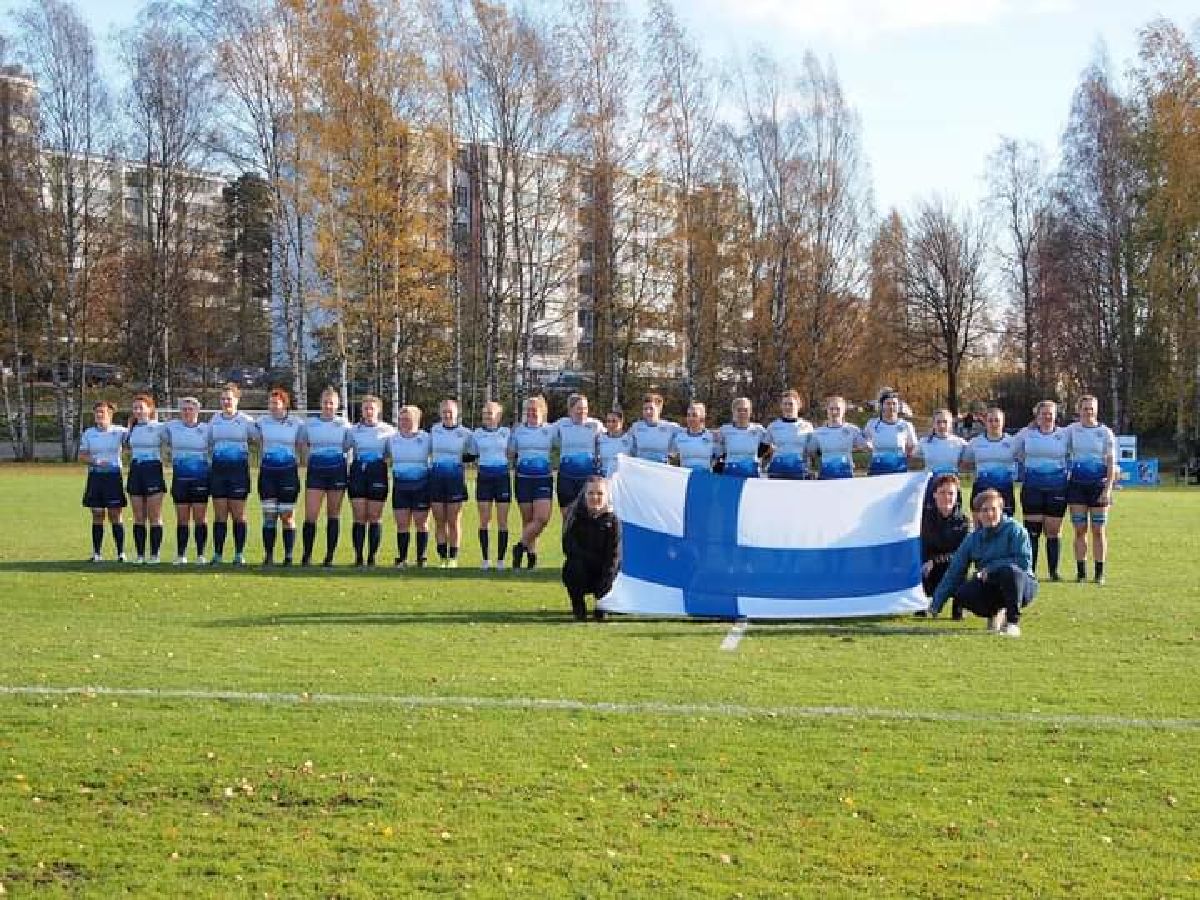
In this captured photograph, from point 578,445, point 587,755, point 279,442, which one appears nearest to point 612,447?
point 578,445

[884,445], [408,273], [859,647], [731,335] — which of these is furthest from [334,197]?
[859,647]

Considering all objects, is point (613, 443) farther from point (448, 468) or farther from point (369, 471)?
point (369, 471)

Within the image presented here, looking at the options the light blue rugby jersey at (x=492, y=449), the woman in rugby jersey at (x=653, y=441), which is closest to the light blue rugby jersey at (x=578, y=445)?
the woman in rugby jersey at (x=653, y=441)

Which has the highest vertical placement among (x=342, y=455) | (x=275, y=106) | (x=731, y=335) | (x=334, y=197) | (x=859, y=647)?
(x=275, y=106)

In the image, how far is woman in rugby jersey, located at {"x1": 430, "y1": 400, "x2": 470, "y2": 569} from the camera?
1429 centimetres

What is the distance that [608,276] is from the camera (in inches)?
1676

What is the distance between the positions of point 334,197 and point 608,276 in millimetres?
10374

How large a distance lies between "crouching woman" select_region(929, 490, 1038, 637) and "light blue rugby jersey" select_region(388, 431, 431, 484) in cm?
608

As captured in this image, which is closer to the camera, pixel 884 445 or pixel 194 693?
pixel 194 693

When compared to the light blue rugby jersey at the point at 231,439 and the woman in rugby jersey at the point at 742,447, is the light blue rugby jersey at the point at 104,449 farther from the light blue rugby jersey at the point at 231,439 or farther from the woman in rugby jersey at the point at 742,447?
the woman in rugby jersey at the point at 742,447

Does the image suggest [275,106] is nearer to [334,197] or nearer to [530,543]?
[334,197]

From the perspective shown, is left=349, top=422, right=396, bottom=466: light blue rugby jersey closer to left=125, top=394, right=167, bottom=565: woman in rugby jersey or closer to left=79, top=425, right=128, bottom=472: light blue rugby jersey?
left=125, top=394, right=167, bottom=565: woman in rugby jersey

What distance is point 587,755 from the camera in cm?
650

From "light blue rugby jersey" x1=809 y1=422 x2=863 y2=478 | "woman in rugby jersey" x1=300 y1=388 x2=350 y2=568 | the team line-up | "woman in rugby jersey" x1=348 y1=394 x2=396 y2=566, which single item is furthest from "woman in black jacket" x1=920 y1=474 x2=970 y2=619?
"woman in rugby jersey" x1=300 y1=388 x2=350 y2=568
